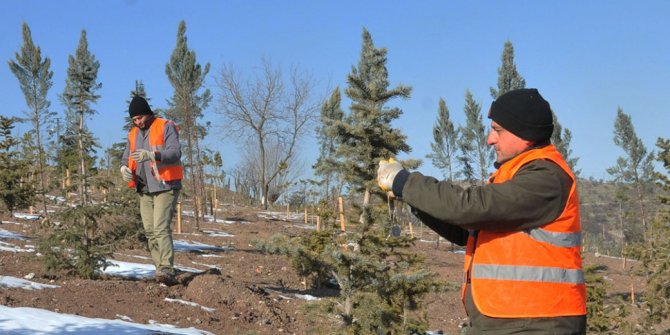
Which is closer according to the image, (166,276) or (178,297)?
(178,297)

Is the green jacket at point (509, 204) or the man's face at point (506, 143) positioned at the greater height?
the man's face at point (506, 143)

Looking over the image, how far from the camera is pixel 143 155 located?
22.4ft

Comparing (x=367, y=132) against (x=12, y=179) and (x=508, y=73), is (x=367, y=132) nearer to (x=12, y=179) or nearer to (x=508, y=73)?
(x=12, y=179)

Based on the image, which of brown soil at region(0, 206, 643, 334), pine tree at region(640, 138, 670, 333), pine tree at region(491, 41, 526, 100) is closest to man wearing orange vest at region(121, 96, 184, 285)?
brown soil at region(0, 206, 643, 334)

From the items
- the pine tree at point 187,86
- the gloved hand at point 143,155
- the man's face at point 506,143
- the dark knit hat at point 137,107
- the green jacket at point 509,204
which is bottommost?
the green jacket at point 509,204

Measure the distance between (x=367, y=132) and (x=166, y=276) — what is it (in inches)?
113

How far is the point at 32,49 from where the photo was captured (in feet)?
87.2

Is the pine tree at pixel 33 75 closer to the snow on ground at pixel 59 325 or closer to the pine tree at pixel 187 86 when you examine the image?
the pine tree at pixel 187 86

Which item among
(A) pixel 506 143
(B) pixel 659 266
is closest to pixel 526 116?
(A) pixel 506 143

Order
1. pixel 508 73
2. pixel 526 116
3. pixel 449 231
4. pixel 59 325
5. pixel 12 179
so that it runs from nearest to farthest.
→ pixel 526 116 → pixel 449 231 → pixel 59 325 → pixel 12 179 → pixel 508 73

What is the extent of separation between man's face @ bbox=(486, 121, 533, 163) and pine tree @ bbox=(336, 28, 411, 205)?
10.4 feet

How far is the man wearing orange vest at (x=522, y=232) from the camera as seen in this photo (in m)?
2.41

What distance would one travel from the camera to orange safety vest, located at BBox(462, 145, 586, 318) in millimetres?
2406

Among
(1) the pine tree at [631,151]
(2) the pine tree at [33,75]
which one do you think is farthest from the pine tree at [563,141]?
(2) the pine tree at [33,75]
